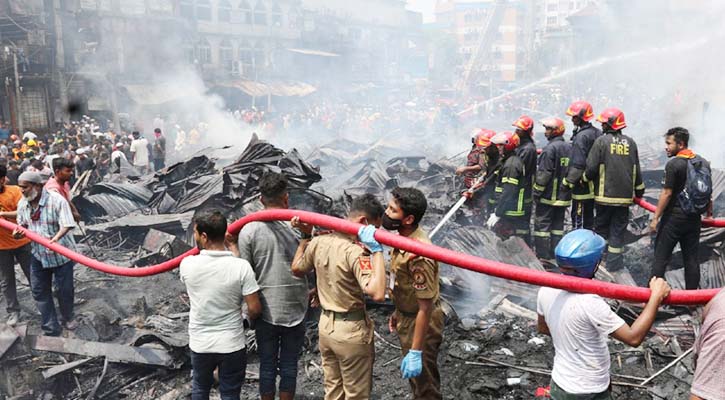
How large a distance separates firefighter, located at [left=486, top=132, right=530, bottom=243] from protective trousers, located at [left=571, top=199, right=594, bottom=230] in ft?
2.00

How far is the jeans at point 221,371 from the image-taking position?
3279 mm

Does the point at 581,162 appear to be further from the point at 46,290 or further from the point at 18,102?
the point at 18,102

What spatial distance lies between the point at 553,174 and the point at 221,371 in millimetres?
4861

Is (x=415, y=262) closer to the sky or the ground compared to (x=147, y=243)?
closer to the sky

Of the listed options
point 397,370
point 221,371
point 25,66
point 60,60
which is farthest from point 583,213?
point 60,60

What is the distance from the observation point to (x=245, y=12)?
4022cm

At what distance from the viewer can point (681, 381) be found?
3.94 meters

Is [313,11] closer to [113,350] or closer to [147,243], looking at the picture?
[147,243]

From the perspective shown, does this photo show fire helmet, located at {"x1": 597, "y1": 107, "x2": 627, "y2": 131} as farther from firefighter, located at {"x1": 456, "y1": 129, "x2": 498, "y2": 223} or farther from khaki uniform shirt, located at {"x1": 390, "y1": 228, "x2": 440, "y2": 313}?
khaki uniform shirt, located at {"x1": 390, "y1": 228, "x2": 440, "y2": 313}

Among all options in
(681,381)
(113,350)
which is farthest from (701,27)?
(113,350)

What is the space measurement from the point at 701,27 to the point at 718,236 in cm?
2828

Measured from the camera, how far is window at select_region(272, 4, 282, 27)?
4162cm

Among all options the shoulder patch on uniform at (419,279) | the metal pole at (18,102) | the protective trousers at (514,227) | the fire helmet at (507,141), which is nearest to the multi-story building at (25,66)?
the metal pole at (18,102)

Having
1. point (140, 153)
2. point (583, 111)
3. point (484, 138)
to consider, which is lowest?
point (140, 153)
